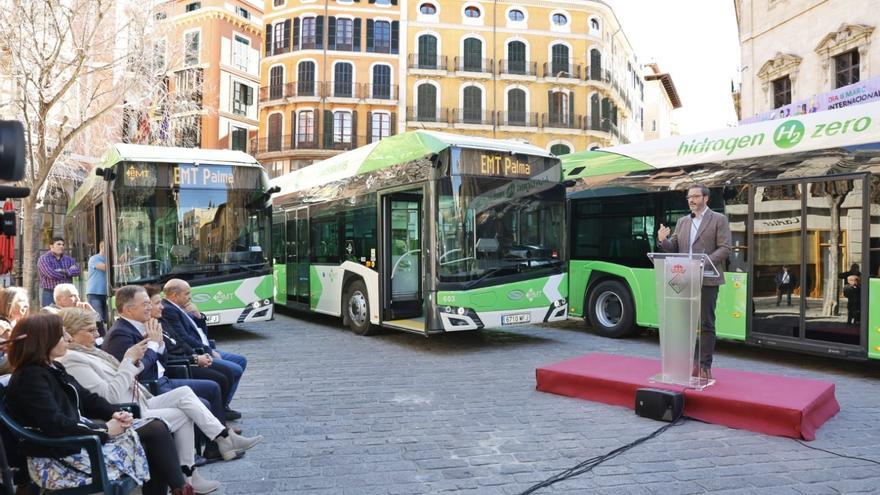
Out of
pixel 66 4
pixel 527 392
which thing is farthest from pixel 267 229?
pixel 66 4

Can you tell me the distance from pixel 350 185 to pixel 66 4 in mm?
9559

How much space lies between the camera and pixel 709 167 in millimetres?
9555

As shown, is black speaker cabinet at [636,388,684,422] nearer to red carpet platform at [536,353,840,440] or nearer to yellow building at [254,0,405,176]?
red carpet platform at [536,353,840,440]

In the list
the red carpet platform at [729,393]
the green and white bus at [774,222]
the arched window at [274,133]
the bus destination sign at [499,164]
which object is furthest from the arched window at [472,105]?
the red carpet platform at [729,393]

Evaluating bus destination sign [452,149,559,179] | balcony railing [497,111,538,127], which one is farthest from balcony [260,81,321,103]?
bus destination sign [452,149,559,179]

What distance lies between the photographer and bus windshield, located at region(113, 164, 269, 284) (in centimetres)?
1007

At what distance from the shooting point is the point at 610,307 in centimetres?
1135

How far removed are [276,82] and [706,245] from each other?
42.7 metres

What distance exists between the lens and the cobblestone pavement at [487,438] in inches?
174

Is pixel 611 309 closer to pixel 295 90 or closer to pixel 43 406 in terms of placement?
pixel 43 406

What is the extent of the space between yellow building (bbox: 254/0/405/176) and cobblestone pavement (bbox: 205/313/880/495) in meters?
36.0

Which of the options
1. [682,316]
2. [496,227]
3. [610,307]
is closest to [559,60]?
[610,307]

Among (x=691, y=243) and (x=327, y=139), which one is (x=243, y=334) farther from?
(x=327, y=139)

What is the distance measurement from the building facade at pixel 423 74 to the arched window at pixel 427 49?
67mm
